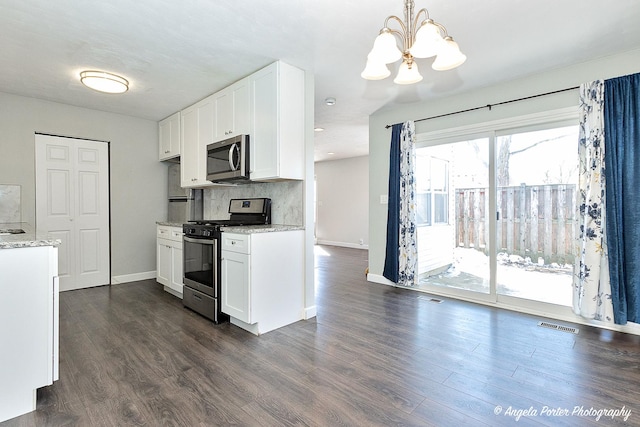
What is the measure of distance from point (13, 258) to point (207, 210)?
3015 millimetres

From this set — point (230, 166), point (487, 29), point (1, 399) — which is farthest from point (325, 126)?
point (1, 399)

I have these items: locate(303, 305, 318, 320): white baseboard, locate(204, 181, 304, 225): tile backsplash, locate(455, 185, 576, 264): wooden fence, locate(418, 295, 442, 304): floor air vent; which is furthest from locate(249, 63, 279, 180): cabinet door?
locate(455, 185, 576, 264): wooden fence

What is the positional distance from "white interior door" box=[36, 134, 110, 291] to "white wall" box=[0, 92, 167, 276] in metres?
0.09

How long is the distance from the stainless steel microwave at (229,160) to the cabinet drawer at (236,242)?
0.67 m

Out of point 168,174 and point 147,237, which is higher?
point 168,174

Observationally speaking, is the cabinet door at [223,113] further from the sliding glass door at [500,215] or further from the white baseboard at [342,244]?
the white baseboard at [342,244]

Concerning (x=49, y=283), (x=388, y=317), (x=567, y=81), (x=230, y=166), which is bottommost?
(x=388, y=317)

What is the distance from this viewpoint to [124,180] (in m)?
4.64

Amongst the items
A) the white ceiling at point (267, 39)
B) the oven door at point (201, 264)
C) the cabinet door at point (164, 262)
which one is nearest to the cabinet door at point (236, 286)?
the oven door at point (201, 264)

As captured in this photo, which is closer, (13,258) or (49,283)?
(13,258)

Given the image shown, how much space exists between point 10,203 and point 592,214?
6.18 metres

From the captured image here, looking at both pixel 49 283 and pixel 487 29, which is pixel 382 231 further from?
pixel 49 283

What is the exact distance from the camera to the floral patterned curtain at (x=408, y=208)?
4051 millimetres

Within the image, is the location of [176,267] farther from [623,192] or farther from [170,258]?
[623,192]
